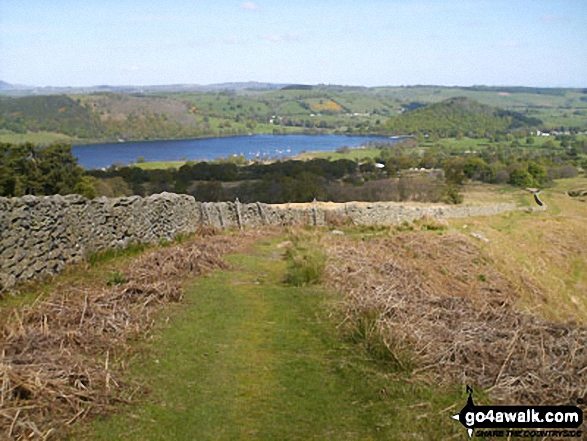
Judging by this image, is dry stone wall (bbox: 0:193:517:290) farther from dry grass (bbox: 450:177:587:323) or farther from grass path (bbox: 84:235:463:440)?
dry grass (bbox: 450:177:587:323)

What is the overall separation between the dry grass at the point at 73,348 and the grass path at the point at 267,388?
367 mm

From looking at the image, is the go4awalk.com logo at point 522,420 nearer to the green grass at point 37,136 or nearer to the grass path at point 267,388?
the grass path at point 267,388

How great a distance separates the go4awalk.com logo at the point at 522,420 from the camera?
19.0 feet

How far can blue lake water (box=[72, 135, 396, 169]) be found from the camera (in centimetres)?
12912

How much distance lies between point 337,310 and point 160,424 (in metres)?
4.68

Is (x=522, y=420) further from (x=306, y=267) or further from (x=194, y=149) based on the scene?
(x=194, y=149)

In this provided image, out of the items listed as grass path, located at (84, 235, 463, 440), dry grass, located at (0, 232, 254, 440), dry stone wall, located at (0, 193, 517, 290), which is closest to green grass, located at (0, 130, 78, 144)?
dry stone wall, located at (0, 193, 517, 290)

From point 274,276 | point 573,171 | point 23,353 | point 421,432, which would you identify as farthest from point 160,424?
point 573,171

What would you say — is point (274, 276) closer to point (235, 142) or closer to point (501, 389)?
point (501, 389)

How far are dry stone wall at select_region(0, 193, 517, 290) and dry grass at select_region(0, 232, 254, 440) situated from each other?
1.03 metres

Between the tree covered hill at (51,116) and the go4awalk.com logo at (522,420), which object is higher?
the go4awalk.com logo at (522,420)

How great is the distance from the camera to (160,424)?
242 inches

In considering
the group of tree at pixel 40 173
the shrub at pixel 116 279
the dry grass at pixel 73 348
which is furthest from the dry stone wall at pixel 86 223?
the group of tree at pixel 40 173

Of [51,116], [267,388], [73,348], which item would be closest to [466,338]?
[267,388]
